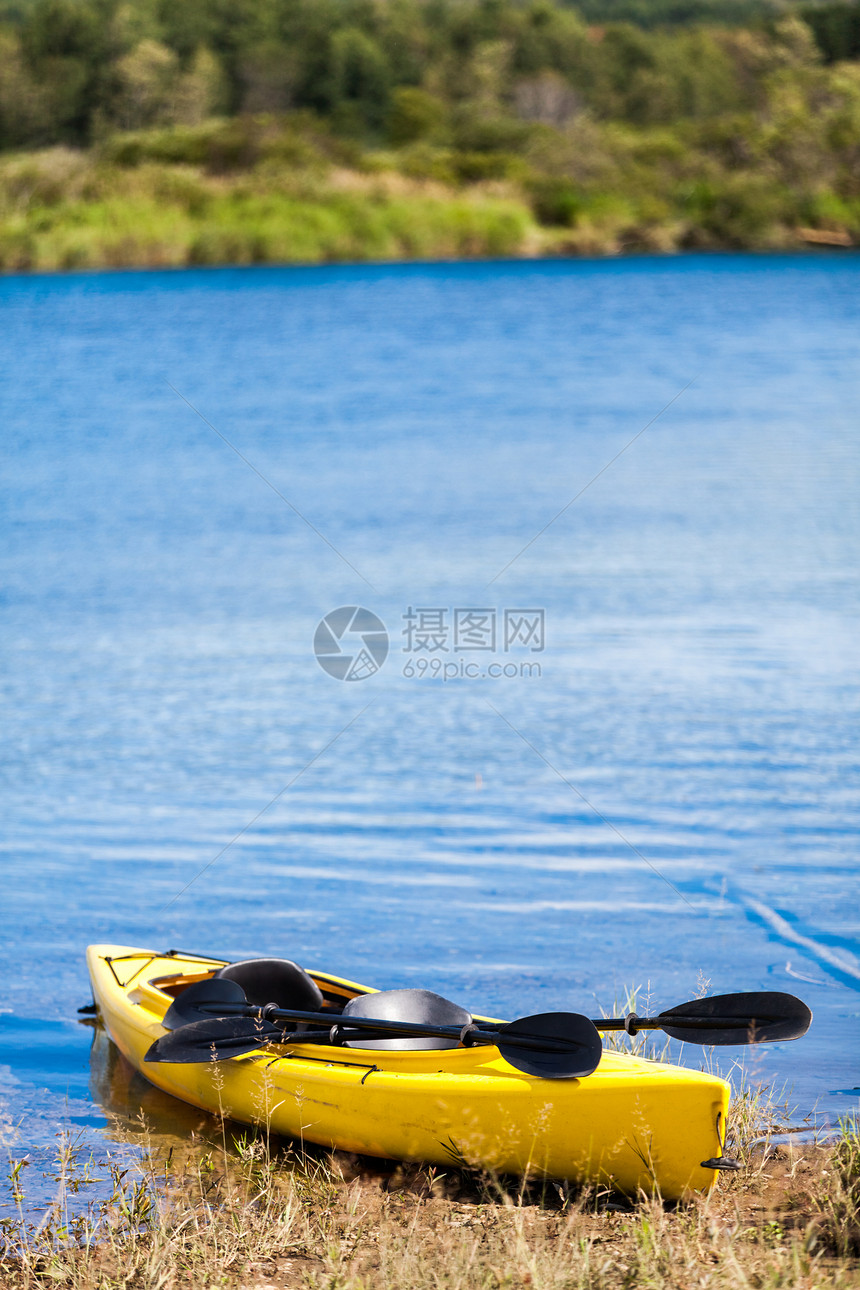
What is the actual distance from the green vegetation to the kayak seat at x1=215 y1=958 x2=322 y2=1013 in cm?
3894

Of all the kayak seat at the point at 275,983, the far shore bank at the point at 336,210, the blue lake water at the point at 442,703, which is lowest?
the far shore bank at the point at 336,210

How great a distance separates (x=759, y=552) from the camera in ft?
51.3

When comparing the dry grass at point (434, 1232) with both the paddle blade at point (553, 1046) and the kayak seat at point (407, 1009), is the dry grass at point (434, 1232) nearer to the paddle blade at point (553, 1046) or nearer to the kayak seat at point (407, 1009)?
the paddle blade at point (553, 1046)

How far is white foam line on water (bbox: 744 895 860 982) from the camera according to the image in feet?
22.8

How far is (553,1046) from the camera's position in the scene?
4.85 m

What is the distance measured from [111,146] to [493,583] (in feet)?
142

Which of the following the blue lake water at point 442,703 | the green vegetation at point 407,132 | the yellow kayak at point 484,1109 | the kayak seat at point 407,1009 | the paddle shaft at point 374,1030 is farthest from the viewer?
the green vegetation at point 407,132

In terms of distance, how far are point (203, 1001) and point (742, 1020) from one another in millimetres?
1976

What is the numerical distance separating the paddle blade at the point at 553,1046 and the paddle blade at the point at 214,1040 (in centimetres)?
93

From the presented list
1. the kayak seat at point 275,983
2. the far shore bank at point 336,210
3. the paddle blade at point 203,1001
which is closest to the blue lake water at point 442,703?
the paddle blade at point 203,1001

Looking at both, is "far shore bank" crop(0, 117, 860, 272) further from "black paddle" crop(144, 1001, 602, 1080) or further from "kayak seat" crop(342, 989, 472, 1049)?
"kayak seat" crop(342, 989, 472, 1049)

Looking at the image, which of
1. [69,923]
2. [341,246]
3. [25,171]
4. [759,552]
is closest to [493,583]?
[759,552]

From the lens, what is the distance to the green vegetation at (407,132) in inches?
1766

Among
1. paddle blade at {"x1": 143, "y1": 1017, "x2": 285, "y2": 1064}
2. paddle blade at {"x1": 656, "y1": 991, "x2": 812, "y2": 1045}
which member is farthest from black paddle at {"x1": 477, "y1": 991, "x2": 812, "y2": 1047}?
paddle blade at {"x1": 143, "y1": 1017, "x2": 285, "y2": 1064}
